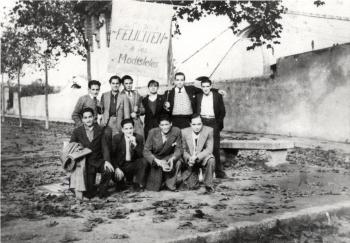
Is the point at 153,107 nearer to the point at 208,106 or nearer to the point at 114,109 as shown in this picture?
the point at 114,109

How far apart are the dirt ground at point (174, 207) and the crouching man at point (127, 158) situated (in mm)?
286

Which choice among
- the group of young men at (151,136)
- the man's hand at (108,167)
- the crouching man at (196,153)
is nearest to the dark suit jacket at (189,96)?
the group of young men at (151,136)

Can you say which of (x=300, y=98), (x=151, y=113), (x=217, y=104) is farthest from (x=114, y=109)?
(x=300, y=98)

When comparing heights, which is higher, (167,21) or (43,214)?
(167,21)

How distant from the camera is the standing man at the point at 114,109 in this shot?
260 inches

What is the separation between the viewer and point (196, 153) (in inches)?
248

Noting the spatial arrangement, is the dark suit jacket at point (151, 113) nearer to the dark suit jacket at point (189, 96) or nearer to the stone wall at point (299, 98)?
the dark suit jacket at point (189, 96)

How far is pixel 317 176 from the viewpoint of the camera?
276 inches

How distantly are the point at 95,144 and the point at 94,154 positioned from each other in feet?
0.44

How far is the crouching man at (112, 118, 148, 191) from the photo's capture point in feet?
19.9

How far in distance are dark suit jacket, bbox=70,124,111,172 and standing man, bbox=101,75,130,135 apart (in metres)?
0.80

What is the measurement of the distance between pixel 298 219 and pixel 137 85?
14.3 meters

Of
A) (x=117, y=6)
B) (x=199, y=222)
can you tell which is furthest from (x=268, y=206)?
(x=117, y=6)

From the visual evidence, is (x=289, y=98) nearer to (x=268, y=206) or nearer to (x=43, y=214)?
(x=268, y=206)
